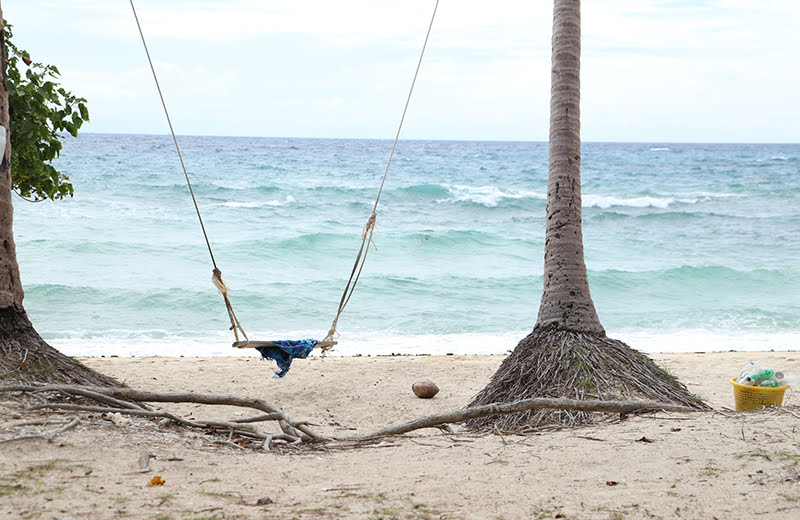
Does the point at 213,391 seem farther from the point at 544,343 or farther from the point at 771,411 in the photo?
the point at 771,411

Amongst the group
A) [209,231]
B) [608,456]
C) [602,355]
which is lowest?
[608,456]

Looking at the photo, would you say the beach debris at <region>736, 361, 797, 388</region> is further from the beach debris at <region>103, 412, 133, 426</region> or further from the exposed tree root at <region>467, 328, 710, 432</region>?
the beach debris at <region>103, 412, 133, 426</region>

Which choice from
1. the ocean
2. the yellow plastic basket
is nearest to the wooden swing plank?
the yellow plastic basket

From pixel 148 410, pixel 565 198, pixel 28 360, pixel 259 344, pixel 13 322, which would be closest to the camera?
pixel 148 410

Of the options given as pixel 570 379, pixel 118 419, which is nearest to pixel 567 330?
pixel 570 379

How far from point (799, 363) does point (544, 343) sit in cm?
351

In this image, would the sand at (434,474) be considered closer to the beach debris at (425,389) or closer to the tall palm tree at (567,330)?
the tall palm tree at (567,330)

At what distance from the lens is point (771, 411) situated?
3494mm

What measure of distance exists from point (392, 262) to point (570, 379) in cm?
985

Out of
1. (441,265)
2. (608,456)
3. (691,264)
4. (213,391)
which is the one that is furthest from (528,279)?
(608,456)

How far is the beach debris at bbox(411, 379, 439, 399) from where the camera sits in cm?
545

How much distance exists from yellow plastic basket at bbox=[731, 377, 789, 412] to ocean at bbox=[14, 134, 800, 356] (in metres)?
3.68

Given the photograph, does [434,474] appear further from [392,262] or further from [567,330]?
[392,262]

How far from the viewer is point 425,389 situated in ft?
17.9
